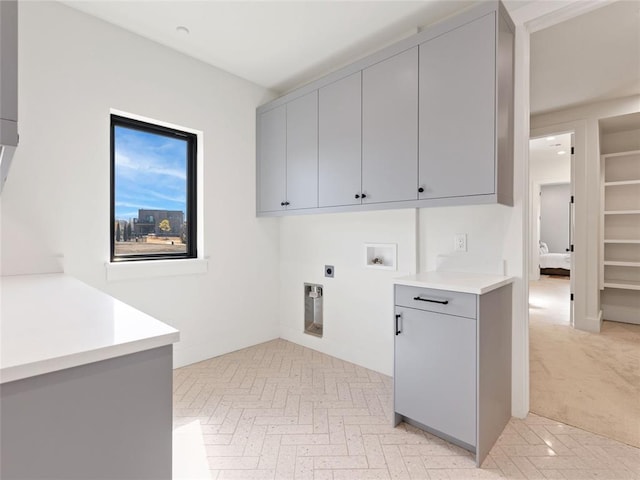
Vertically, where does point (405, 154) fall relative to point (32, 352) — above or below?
above

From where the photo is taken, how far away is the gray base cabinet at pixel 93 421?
63 centimetres

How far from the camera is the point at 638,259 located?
405cm

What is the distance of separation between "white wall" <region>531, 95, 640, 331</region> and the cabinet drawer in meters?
3.17

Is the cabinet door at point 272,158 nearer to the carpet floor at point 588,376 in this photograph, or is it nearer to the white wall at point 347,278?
the white wall at point 347,278

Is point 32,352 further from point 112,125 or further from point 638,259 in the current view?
point 638,259

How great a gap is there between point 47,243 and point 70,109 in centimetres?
91

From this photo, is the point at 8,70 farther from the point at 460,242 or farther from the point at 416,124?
the point at 460,242

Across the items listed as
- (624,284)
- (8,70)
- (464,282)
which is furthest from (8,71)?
(624,284)

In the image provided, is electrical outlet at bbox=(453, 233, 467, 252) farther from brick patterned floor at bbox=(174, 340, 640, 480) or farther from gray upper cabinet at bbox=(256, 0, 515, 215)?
brick patterned floor at bbox=(174, 340, 640, 480)

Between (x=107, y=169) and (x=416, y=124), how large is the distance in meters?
2.19

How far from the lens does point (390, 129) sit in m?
2.22

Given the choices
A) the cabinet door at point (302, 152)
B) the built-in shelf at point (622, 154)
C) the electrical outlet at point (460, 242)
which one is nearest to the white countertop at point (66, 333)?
the cabinet door at point (302, 152)

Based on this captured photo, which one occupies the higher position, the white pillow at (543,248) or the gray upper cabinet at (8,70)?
the gray upper cabinet at (8,70)

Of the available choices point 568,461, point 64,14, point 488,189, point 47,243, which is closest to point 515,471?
point 568,461
